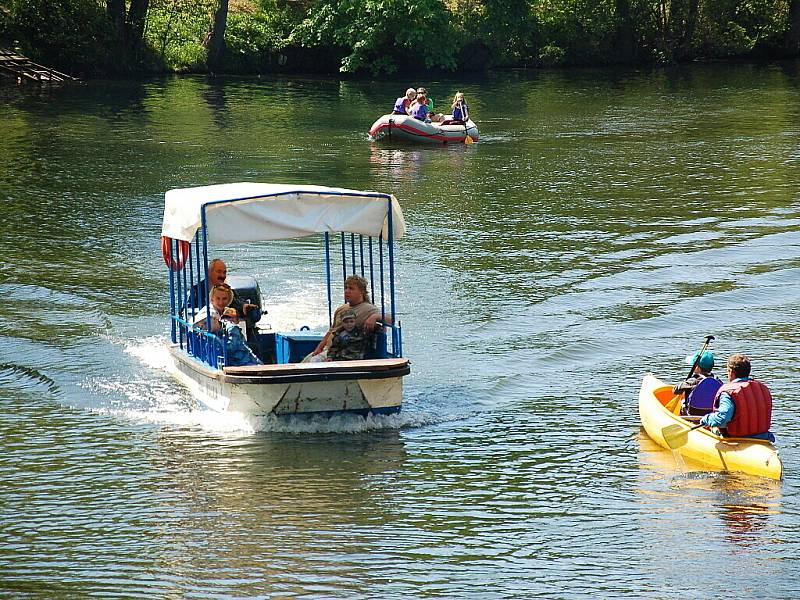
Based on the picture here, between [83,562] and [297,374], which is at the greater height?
[297,374]

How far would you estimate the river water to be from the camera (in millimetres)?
10047

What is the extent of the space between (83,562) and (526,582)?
11.4 feet

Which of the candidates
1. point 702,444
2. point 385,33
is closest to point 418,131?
point 385,33

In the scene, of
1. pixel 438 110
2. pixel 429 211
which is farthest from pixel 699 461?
pixel 438 110

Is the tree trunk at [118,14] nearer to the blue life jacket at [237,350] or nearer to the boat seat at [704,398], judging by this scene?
the blue life jacket at [237,350]

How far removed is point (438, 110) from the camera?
40219 mm

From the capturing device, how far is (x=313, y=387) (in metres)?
12.6

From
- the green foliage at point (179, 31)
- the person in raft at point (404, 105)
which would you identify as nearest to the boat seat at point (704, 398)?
the person in raft at point (404, 105)

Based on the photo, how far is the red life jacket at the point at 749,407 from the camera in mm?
11680

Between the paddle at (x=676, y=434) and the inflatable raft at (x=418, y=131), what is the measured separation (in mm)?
22221

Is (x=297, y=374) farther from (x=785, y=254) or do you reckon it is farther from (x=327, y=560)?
(x=785, y=254)

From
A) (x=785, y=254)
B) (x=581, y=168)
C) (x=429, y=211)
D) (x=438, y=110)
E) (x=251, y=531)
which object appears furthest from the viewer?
(x=438, y=110)

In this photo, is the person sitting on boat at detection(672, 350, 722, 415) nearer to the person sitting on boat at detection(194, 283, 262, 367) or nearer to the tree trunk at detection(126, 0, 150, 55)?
the person sitting on boat at detection(194, 283, 262, 367)

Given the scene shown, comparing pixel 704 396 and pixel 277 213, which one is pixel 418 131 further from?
pixel 704 396
